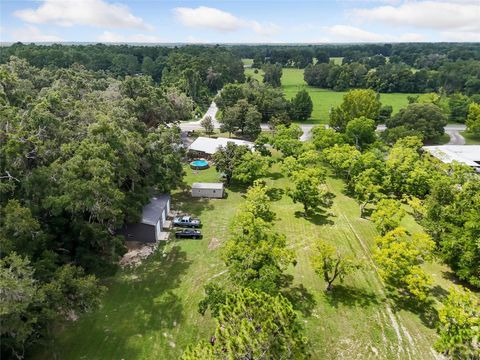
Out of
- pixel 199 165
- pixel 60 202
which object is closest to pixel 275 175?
pixel 199 165

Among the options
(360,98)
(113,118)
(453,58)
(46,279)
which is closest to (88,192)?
(46,279)

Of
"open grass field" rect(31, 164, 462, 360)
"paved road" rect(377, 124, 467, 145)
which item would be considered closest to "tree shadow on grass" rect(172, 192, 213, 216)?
"open grass field" rect(31, 164, 462, 360)

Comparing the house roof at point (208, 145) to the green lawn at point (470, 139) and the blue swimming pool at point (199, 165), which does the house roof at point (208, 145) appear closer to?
the blue swimming pool at point (199, 165)

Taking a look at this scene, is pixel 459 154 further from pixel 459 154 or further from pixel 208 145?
pixel 208 145

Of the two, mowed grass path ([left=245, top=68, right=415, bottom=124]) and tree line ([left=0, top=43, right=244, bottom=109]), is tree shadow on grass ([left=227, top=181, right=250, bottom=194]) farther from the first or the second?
tree line ([left=0, top=43, right=244, bottom=109])

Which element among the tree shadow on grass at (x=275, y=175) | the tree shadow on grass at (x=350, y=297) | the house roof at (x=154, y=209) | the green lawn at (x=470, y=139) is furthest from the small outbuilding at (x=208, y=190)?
the green lawn at (x=470, y=139)
